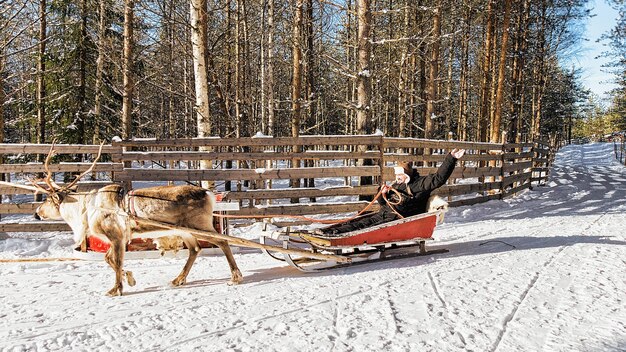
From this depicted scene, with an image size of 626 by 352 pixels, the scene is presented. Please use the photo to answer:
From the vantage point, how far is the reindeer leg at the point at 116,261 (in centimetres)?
396

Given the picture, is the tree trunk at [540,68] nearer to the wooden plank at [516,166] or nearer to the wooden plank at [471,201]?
the wooden plank at [516,166]

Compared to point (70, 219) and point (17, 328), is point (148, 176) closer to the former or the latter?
point (70, 219)

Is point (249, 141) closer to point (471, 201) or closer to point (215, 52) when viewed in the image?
point (471, 201)

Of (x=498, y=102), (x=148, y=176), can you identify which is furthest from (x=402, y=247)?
(x=498, y=102)

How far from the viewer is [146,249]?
195 inches

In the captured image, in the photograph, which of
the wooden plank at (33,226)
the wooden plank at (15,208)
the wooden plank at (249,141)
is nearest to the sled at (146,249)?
the wooden plank at (249,141)

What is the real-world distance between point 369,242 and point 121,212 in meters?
2.82

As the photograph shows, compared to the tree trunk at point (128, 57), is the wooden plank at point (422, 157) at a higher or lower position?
lower

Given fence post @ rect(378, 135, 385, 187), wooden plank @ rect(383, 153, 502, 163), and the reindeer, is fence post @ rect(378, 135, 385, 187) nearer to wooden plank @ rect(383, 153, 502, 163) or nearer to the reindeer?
wooden plank @ rect(383, 153, 502, 163)

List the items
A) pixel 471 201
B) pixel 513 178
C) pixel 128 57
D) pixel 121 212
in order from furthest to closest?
1. pixel 513 178
2. pixel 471 201
3. pixel 128 57
4. pixel 121 212

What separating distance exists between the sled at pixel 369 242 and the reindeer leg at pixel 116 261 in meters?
1.47

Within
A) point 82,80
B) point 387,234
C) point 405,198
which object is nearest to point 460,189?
point 405,198

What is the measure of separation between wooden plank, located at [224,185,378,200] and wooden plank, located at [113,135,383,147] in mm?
866

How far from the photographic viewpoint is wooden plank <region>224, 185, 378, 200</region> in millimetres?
7262
